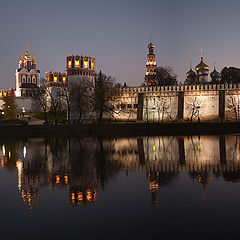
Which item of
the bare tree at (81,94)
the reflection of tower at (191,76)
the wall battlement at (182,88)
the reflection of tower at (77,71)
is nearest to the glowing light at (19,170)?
the bare tree at (81,94)

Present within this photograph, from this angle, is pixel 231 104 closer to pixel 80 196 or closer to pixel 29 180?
pixel 29 180

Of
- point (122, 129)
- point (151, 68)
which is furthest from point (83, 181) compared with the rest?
point (151, 68)

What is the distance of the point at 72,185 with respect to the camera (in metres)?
11.4

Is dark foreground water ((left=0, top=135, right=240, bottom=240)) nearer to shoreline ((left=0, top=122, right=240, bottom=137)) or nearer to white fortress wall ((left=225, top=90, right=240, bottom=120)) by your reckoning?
shoreline ((left=0, top=122, right=240, bottom=137))

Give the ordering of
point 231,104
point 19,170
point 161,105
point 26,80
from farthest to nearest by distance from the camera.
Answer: point 26,80, point 161,105, point 231,104, point 19,170

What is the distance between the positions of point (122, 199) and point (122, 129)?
90.2 feet

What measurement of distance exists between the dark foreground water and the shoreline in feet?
66.2

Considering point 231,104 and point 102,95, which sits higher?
point 102,95

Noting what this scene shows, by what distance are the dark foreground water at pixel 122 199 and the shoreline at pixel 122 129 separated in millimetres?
20181

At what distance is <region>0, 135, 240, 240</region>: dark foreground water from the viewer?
7.18m

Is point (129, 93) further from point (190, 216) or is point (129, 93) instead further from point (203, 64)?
point (190, 216)

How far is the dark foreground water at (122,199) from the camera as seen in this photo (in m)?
7.18

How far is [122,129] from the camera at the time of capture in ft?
122

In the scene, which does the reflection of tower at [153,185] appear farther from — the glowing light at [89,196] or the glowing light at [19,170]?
the glowing light at [19,170]
